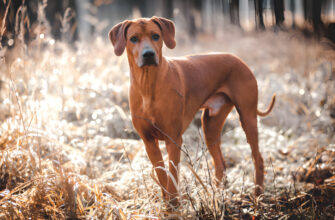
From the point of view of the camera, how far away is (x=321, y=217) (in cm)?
214

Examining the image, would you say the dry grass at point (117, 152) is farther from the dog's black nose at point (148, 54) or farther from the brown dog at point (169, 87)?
the dog's black nose at point (148, 54)

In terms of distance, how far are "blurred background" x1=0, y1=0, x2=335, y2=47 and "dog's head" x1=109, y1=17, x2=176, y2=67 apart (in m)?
0.90

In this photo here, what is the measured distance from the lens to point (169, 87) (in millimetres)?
2420

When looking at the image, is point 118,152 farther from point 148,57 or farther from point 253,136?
point 148,57

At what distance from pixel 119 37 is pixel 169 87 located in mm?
598

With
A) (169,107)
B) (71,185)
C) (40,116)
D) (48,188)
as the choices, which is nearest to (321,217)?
(169,107)

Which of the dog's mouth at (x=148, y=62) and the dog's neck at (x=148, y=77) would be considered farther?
the dog's neck at (x=148, y=77)

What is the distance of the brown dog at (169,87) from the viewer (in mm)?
2369

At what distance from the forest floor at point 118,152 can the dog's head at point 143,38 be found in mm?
440

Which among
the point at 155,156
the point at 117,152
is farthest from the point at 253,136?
the point at 117,152

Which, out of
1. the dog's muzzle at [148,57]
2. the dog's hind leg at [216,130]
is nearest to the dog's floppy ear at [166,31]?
the dog's muzzle at [148,57]

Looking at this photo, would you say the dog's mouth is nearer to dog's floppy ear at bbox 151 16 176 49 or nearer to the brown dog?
the brown dog

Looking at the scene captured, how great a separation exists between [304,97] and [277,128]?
96 centimetres

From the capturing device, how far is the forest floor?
89.0 inches
